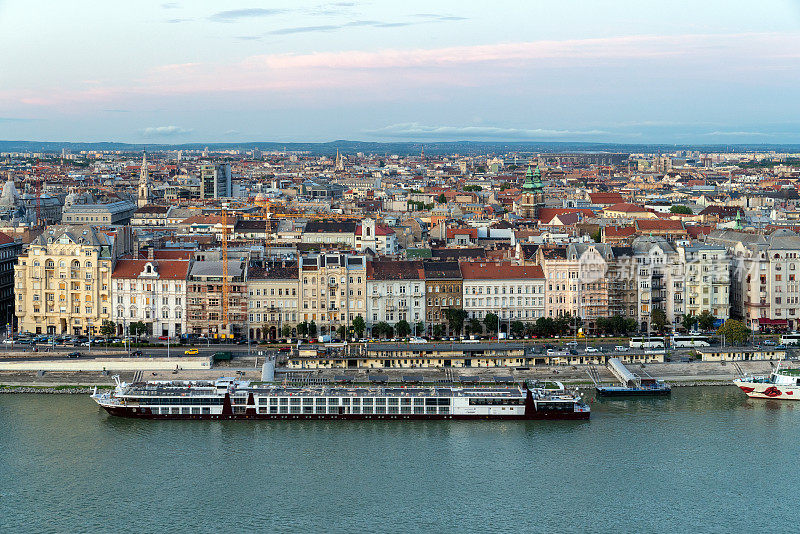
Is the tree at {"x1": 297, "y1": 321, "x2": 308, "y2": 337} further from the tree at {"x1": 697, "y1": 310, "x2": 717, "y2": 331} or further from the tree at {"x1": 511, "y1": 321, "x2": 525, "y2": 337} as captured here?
the tree at {"x1": 697, "y1": 310, "x2": 717, "y2": 331}

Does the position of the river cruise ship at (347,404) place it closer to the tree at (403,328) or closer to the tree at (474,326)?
the tree at (403,328)

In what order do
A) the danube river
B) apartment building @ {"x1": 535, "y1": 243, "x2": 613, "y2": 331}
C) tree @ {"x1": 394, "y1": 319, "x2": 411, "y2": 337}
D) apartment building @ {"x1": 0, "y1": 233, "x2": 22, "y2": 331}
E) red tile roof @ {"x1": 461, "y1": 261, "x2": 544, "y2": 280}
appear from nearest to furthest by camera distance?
1. the danube river
2. tree @ {"x1": 394, "y1": 319, "x2": 411, "y2": 337}
3. red tile roof @ {"x1": 461, "y1": 261, "x2": 544, "y2": 280}
4. apartment building @ {"x1": 535, "y1": 243, "x2": 613, "y2": 331}
5. apartment building @ {"x1": 0, "y1": 233, "x2": 22, "y2": 331}

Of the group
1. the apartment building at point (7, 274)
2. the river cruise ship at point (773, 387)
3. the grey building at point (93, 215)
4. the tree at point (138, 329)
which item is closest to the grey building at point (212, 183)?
the grey building at point (93, 215)

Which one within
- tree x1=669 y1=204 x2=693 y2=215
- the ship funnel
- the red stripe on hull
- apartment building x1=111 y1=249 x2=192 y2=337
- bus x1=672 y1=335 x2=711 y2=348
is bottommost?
the red stripe on hull

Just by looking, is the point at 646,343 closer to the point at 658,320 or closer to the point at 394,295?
the point at 658,320

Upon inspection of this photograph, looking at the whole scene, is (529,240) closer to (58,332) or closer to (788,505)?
(58,332)

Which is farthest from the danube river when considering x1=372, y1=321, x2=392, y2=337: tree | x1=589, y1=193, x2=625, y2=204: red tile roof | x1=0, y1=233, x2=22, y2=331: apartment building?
x1=589, y1=193, x2=625, y2=204: red tile roof

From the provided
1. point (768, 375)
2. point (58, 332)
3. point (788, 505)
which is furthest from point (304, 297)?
point (788, 505)
